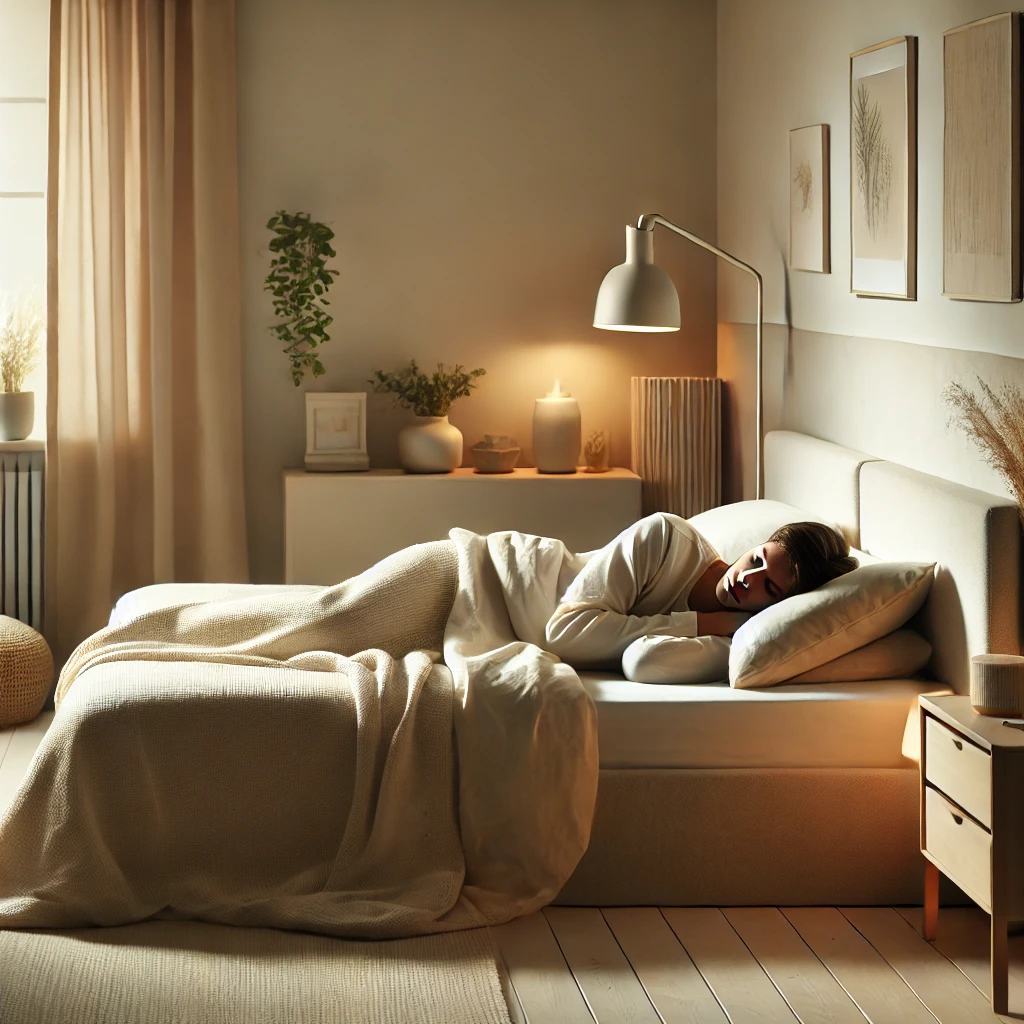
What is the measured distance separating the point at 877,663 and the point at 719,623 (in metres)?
0.38

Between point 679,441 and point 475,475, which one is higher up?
point 679,441

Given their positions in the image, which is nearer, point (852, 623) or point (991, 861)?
point (991, 861)

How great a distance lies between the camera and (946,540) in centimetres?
291

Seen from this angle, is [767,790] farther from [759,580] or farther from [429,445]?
[429,445]

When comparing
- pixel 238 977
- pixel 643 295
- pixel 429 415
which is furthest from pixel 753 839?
pixel 429 415

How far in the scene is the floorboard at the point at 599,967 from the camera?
8.11 feet

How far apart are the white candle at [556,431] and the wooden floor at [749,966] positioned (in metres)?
2.33

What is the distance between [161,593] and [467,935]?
1.44 metres

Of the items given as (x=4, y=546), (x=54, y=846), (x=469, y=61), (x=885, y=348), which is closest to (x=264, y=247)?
(x=469, y=61)

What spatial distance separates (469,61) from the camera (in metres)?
5.09

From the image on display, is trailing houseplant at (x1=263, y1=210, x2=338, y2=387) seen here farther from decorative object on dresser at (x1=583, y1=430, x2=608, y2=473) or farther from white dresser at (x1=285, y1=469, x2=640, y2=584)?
decorative object on dresser at (x1=583, y1=430, x2=608, y2=473)

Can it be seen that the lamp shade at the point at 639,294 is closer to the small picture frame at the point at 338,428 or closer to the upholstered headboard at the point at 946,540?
the upholstered headboard at the point at 946,540

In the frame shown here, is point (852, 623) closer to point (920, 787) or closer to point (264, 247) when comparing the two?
point (920, 787)

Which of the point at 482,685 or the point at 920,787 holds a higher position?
the point at 482,685
